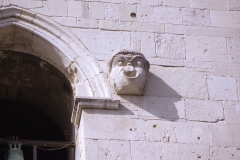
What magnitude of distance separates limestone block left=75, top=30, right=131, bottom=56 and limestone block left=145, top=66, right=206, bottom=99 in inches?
16.1

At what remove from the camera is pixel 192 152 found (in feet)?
25.9

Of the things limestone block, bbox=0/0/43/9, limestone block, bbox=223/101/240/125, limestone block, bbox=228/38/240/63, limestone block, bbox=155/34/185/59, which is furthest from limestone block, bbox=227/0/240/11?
limestone block, bbox=0/0/43/9

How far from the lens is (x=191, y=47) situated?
340 inches

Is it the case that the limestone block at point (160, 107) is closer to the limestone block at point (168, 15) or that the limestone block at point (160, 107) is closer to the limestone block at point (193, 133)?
the limestone block at point (193, 133)

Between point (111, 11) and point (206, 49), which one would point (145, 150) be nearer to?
point (206, 49)

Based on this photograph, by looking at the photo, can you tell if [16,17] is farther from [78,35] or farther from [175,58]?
[175,58]

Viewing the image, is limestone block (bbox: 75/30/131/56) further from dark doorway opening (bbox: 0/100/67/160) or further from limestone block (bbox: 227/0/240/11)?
dark doorway opening (bbox: 0/100/67/160)

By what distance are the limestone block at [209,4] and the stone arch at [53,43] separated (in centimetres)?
137

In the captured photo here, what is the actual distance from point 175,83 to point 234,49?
2.64ft

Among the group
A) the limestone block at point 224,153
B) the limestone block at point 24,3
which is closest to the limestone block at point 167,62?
the limestone block at point 224,153

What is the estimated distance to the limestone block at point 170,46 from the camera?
8531 mm

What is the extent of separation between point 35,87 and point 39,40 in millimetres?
864

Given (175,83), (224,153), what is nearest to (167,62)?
(175,83)

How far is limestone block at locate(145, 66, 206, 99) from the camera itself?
27.2ft
